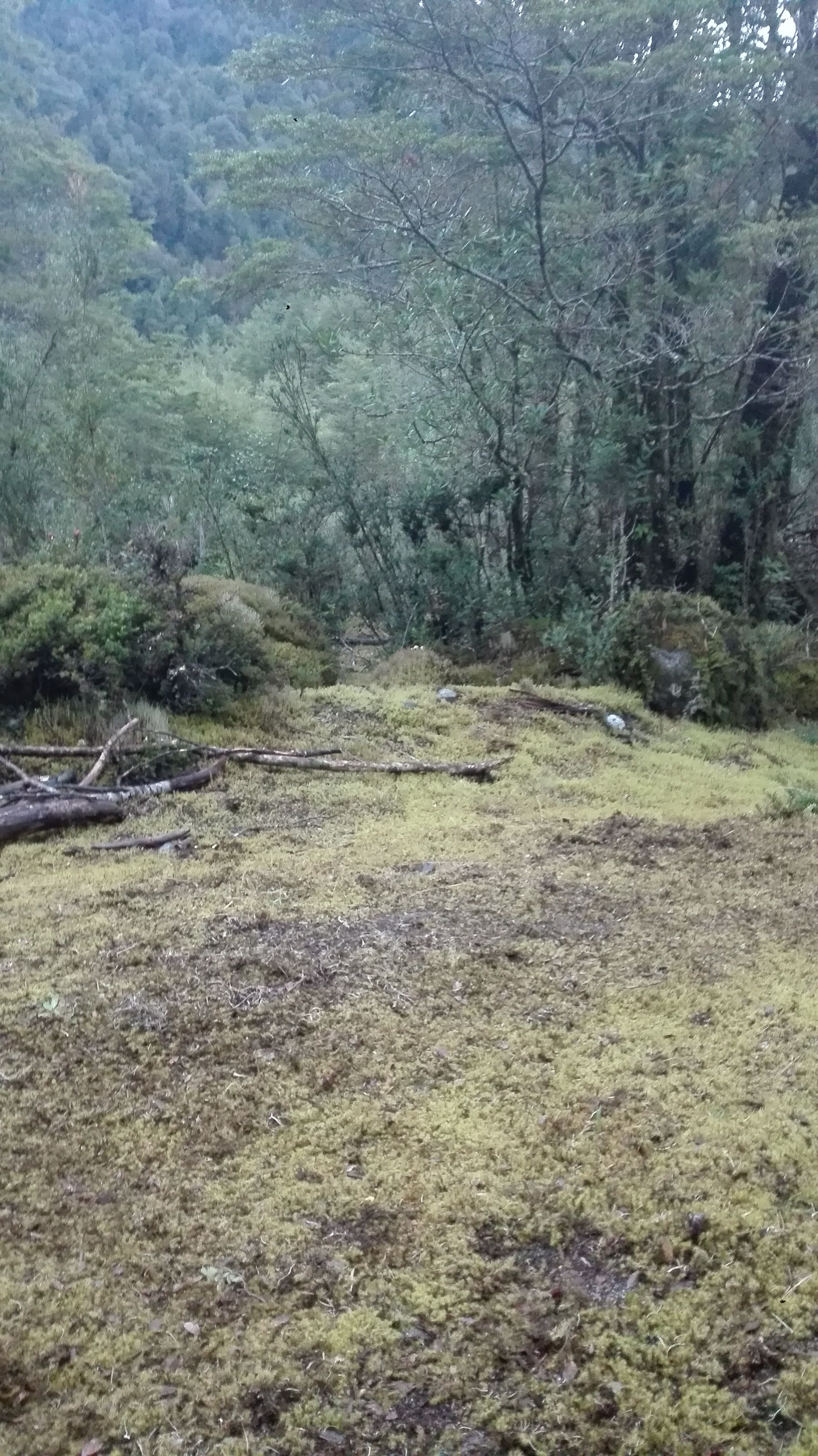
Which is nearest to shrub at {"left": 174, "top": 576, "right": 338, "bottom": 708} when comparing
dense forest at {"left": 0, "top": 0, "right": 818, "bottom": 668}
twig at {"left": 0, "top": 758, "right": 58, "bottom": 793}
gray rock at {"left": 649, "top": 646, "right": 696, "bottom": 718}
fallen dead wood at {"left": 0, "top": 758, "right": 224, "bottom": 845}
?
dense forest at {"left": 0, "top": 0, "right": 818, "bottom": 668}

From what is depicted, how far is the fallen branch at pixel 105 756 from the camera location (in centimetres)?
450

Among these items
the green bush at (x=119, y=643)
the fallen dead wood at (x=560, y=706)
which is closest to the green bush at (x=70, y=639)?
the green bush at (x=119, y=643)

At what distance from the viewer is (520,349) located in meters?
7.75

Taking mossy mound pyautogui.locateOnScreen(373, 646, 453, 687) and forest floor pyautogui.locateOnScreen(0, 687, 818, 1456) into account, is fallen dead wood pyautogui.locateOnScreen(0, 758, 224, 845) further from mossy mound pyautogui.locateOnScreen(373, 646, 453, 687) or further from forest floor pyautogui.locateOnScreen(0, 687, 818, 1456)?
mossy mound pyautogui.locateOnScreen(373, 646, 453, 687)

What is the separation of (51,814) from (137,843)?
431 mm

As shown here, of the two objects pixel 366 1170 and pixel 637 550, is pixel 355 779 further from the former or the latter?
pixel 637 550

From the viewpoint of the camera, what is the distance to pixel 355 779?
4.96 metres

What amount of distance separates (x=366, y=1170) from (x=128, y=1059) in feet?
2.34

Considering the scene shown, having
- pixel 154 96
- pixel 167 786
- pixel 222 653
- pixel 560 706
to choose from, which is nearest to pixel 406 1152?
pixel 167 786

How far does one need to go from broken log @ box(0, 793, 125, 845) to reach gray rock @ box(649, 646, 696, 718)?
3710 mm

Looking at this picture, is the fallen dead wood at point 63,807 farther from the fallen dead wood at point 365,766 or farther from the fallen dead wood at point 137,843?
the fallen dead wood at point 365,766

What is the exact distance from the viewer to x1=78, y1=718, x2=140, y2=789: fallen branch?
4500mm

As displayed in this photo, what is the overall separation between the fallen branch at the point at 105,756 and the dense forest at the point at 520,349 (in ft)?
4.50

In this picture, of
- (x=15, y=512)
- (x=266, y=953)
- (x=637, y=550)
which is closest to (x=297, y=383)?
(x=15, y=512)
